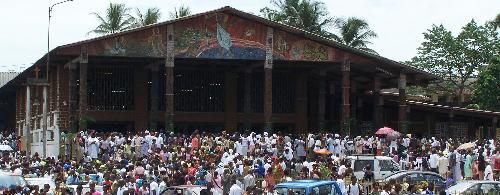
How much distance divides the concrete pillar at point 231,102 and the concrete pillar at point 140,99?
13.5ft

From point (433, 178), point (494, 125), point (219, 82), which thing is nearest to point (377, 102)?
point (494, 125)

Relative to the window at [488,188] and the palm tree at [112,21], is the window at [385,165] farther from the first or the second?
the palm tree at [112,21]

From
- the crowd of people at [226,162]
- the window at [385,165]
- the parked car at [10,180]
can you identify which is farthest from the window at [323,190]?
the window at [385,165]

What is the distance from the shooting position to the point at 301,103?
53500 millimetres

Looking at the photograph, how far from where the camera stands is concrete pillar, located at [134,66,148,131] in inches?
2003

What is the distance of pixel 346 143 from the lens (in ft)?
134

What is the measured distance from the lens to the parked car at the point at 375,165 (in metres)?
32.2

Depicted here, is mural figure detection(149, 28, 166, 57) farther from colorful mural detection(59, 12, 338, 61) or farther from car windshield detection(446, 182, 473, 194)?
car windshield detection(446, 182, 473, 194)

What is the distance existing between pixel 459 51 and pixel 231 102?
25.1 metres

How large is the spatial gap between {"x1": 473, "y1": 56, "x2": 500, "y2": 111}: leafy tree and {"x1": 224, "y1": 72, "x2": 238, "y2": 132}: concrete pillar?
17.9m

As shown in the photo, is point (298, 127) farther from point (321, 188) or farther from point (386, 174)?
point (321, 188)

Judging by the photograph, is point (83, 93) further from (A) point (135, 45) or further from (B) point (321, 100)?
(B) point (321, 100)

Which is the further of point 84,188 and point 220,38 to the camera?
point 220,38

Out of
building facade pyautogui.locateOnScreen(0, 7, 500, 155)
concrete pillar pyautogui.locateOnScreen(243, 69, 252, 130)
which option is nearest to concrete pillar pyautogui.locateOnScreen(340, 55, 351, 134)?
building facade pyautogui.locateOnScreen(0, 7, 500, 155)
